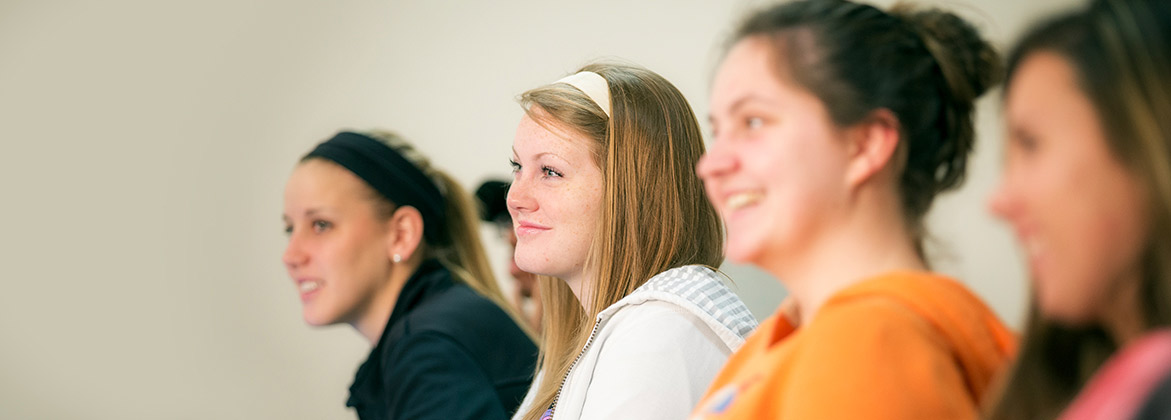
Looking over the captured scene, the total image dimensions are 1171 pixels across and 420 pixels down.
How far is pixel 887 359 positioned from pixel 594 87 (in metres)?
1.01

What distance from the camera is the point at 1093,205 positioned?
67 centimetres

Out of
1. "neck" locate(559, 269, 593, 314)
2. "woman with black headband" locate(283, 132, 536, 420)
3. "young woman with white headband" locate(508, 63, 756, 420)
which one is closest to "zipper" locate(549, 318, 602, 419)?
"young woman with white headband" locate(508, 63, 756, 420)

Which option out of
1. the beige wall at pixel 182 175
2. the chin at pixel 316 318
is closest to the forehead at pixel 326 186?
the chin at pixel 316 318

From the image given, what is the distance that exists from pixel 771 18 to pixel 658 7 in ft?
6.69

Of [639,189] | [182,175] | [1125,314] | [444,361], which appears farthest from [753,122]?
[182,175]

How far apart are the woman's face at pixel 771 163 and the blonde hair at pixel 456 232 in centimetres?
148

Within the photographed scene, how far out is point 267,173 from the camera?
12.7 feet

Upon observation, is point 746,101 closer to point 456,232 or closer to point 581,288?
point 581,288

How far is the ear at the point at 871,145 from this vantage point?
3.13ft

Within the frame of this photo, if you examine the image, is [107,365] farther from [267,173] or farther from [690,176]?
[690,176]

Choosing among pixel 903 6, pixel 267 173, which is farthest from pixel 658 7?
pixel 903 6

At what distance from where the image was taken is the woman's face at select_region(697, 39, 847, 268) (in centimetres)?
95

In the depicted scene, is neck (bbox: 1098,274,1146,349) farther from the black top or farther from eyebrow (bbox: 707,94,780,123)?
the black top

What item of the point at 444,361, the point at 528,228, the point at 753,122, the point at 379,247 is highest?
the point at 753,122
